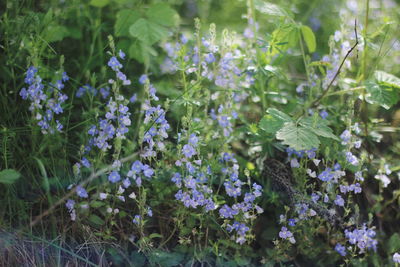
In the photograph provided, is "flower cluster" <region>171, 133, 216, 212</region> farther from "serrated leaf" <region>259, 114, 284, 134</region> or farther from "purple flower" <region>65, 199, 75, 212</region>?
"purple flower" <region>65, 199, 75, 212</region>

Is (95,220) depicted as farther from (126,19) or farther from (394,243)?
(394,243)

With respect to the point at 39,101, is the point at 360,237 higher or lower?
lower

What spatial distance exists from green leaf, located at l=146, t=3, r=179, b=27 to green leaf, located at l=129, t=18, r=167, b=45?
0.04 meters

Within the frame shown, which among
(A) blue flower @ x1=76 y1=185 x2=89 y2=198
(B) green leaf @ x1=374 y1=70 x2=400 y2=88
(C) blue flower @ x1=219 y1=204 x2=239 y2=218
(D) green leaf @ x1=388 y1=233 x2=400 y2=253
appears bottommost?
(D) green leaf @ x1=388 y1=233 x2=400 y2=253

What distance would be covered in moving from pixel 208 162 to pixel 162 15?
0.86 metres

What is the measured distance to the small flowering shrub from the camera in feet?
6.70

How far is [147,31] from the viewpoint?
2477 millimetres

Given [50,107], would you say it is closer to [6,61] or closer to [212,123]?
[6,61]

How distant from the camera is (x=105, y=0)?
9.42 ft

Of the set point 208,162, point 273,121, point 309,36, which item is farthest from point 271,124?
point 309,36

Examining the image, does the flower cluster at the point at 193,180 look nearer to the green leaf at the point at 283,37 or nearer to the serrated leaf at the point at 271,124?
the serrated leaf at the point at 271,124

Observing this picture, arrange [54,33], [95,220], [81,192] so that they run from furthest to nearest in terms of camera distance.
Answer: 1. [54,33]
2. [95,220]
3. [81,192]

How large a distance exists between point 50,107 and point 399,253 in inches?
64.4

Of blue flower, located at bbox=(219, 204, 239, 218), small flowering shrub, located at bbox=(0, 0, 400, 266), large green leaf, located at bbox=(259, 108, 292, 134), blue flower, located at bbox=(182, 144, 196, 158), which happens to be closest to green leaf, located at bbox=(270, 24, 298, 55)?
small flowering shrub, located at bbox=(0, 0, 400, 266)
